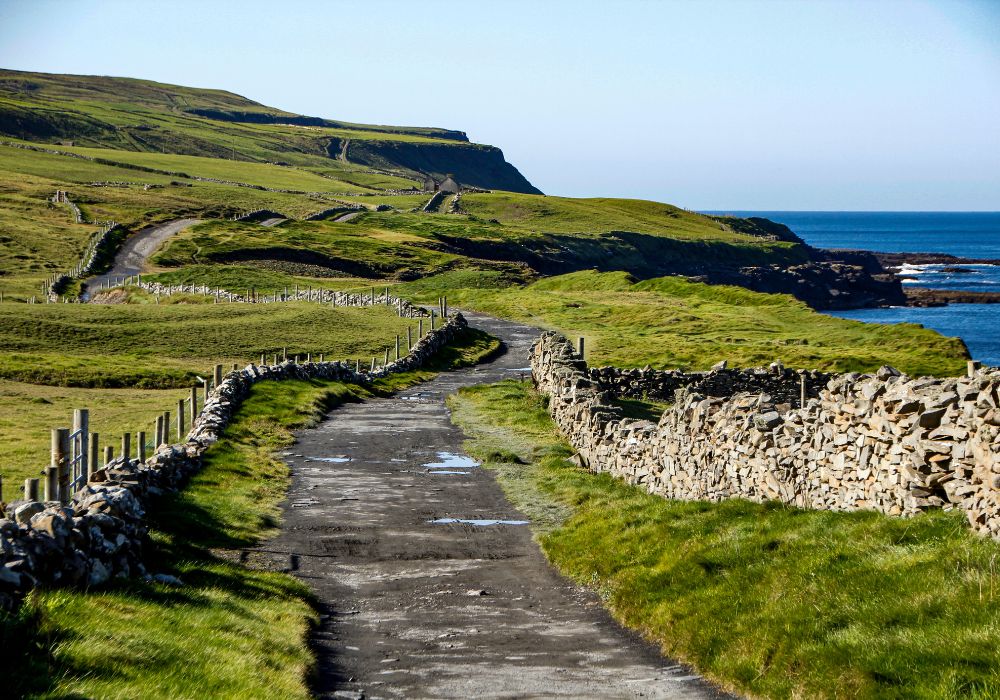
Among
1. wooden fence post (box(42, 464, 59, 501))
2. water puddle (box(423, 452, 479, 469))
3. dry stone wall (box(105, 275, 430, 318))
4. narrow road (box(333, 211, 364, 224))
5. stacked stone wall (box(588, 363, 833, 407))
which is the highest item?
narrow road (box(333, 211, 364, 224))

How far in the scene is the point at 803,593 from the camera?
14.9 meters

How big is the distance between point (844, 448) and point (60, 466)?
13.0 meters

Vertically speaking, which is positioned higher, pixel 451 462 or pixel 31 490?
pixel 31 490

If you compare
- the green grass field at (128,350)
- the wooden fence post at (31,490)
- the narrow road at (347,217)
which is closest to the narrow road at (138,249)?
the narrow road at (347,217)

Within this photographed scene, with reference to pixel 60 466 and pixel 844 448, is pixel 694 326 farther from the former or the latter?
pixel 60 466

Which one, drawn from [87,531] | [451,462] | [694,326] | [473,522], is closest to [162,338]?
[694,326]

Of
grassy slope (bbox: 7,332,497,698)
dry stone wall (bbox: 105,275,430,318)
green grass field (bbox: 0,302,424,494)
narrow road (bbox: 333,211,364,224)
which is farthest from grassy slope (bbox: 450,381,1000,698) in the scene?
narrow road (bbox: 333,211,364,224)

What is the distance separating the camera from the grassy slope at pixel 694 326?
6025cm

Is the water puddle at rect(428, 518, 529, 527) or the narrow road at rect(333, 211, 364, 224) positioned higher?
the narrow road at rect(333, 211, 364, 224)

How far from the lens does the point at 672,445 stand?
25.4 metres

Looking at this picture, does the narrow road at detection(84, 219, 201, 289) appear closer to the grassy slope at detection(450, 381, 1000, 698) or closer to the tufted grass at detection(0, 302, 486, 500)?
the tufted grass at detection(0, 302, 486, 500)

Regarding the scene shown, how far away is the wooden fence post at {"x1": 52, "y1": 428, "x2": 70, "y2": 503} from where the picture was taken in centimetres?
1836

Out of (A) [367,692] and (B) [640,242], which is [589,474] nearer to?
(A) [367,692]

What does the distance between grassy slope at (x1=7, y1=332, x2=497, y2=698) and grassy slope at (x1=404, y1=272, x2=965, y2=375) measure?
38.3m
